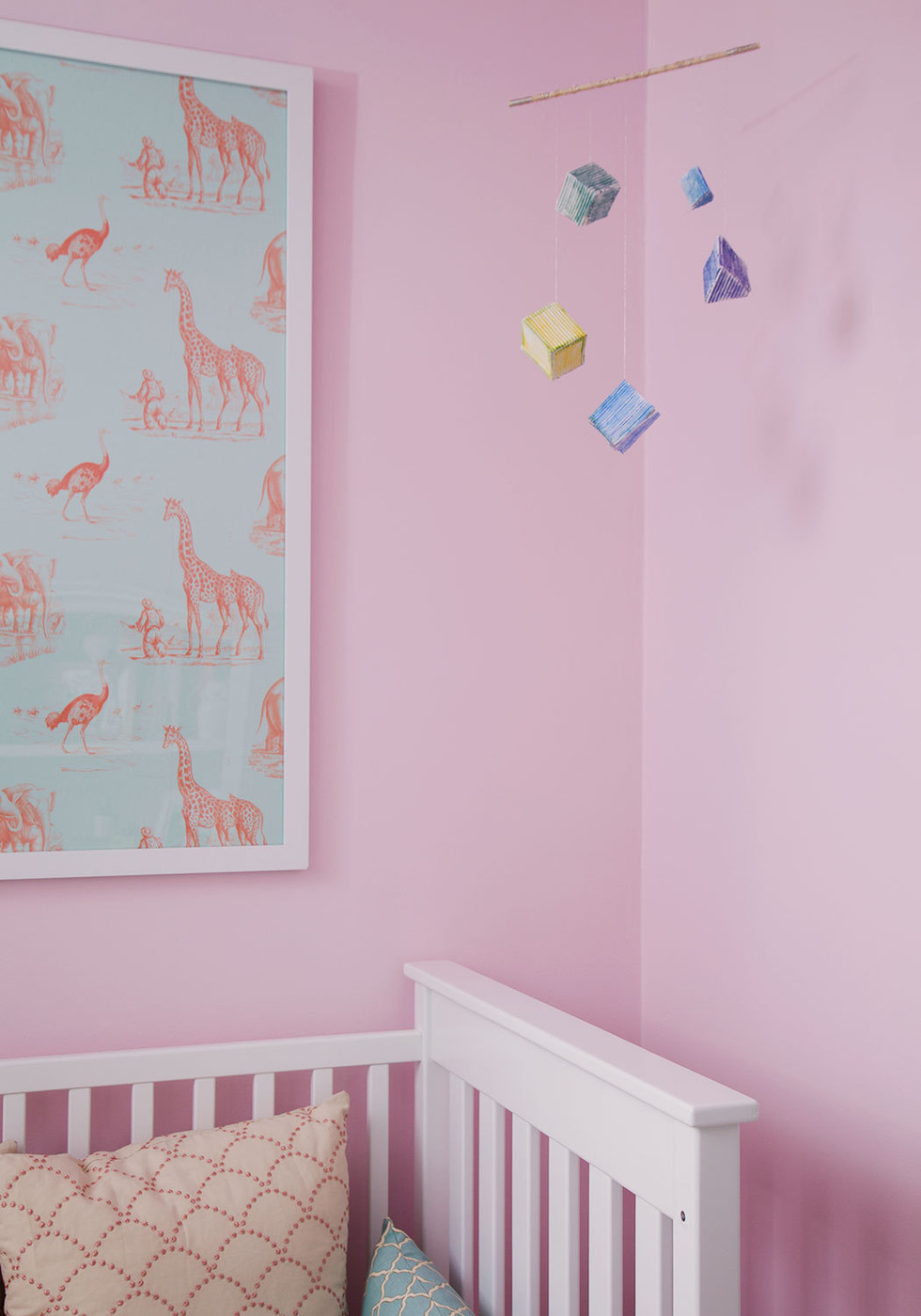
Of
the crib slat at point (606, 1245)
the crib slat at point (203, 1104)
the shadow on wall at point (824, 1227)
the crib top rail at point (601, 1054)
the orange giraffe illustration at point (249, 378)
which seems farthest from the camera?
the orange giraffe illustration at point (249, 378)

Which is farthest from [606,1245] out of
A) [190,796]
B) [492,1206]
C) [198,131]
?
[198,131]

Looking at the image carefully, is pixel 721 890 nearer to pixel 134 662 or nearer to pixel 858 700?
pixel 858 700

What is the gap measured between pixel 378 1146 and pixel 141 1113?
0.31 meters

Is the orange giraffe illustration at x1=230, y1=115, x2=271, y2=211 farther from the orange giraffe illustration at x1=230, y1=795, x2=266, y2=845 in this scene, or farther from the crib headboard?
the crib headboard

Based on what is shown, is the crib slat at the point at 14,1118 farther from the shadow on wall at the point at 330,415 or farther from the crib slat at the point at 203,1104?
the shadow on wall at the point at 330,415

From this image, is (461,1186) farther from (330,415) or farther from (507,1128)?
(330,415)

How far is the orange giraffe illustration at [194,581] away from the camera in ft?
4.96

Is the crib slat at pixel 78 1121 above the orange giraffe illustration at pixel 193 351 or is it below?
below

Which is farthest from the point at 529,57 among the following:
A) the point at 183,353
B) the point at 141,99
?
the point at 183,353

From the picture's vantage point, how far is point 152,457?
1.51m

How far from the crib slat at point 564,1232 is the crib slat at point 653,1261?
135 millimetres

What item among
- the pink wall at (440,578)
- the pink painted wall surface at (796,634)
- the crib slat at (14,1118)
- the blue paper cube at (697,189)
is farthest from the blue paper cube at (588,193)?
the crib slat at (14,1118)

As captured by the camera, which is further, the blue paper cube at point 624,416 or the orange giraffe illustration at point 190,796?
the orange giraffe illustration at point 190,796

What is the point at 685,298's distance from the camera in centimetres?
164
